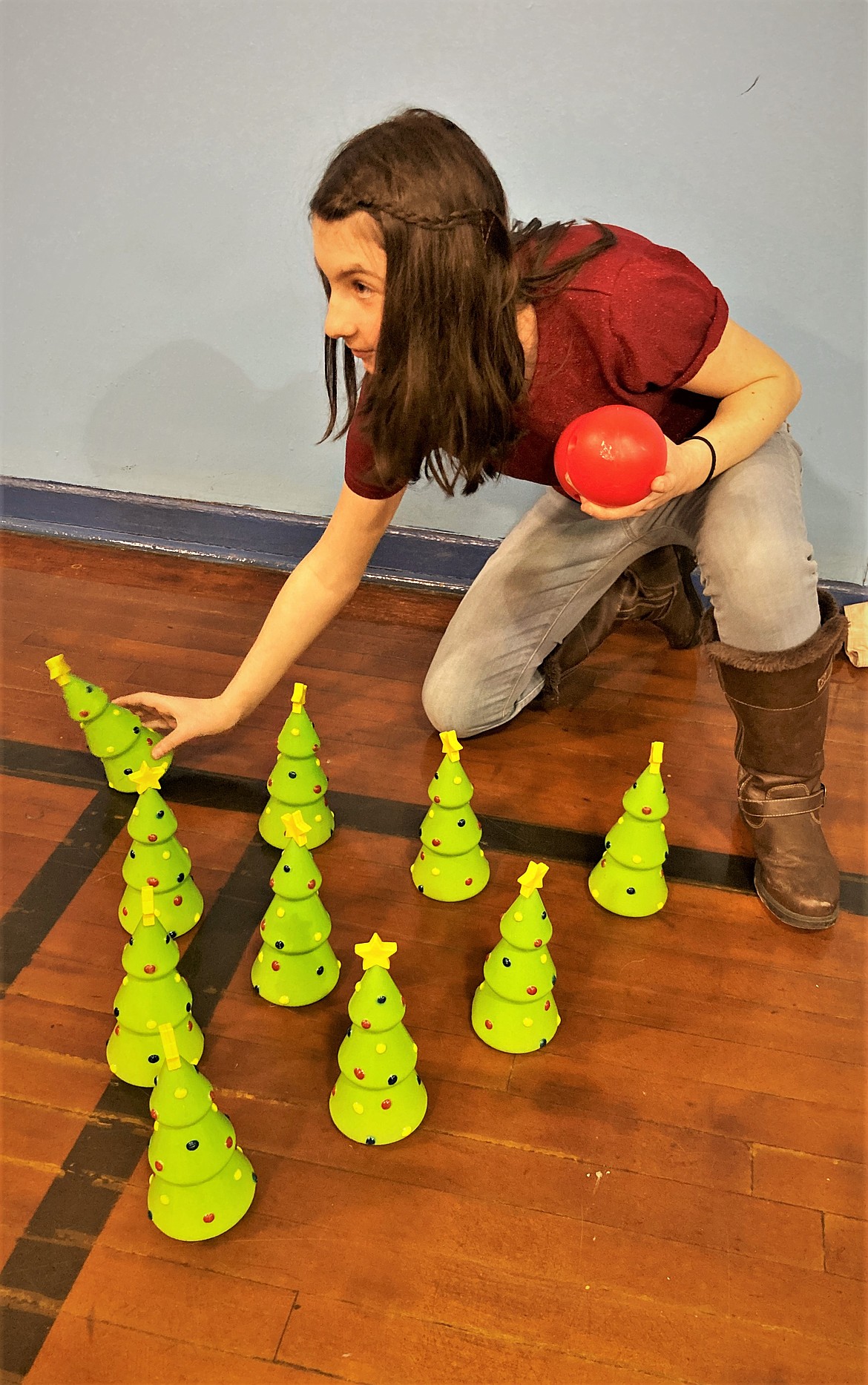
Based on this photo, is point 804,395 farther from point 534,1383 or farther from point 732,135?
point 534,1383

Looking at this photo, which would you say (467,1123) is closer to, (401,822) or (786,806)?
(401,822)

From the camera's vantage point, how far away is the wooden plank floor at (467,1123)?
1016 millimetres

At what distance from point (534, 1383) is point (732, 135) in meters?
A: 1.71

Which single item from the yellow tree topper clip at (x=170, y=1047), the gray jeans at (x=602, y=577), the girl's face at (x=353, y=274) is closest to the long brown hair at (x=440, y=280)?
the girl's face at (x=353, y=274)

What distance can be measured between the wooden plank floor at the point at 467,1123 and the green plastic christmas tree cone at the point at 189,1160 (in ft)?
0.11

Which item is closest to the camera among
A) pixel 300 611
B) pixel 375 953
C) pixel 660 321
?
pixel 375 953

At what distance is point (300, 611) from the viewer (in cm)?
147

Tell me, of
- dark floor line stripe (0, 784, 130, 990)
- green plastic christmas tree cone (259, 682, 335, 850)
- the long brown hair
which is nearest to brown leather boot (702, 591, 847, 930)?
the long brown hair

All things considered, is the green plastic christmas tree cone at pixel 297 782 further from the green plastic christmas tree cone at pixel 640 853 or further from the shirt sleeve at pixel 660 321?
the shirt sleeve at pixel 660 321

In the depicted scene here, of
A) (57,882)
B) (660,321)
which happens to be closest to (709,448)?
(660,321)

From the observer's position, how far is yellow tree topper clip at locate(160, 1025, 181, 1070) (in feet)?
3.30

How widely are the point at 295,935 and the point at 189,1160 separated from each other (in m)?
0.30

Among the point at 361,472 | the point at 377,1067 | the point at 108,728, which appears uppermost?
the point at 361,472

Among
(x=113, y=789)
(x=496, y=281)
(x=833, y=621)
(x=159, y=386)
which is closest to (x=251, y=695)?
(x=113, y=789)
